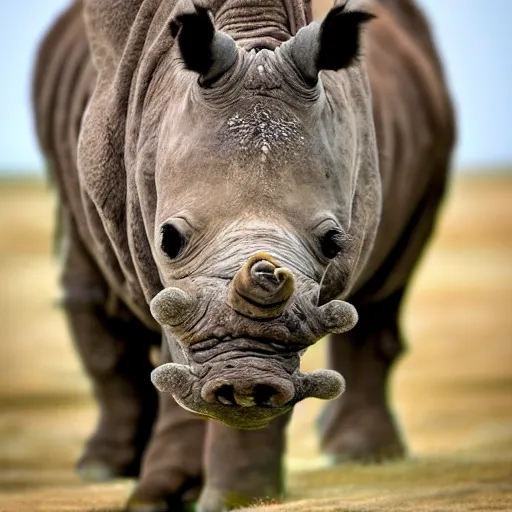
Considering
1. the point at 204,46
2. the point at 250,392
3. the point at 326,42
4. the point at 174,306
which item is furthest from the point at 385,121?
the point at 250,392

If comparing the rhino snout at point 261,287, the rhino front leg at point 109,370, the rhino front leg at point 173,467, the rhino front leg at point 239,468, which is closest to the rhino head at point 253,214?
the rhino snout at point 261,287

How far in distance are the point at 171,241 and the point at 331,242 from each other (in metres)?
0.55

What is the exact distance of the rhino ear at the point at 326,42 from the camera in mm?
5699

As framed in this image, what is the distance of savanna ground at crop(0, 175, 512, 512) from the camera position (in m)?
6.95

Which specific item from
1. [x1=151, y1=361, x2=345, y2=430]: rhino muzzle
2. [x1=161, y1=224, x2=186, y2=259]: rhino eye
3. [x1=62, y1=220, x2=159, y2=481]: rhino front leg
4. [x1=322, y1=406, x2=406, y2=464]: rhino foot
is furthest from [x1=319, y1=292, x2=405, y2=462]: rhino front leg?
[x1=151, y1=361, x2=345, y2=430]: rhino muzzle

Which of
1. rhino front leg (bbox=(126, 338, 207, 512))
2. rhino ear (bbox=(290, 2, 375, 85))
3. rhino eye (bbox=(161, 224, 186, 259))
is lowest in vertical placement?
rhino front leg (bbox=(126, 338, 207, 512))

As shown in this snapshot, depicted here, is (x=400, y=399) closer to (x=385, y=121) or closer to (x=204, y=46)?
(x=385, y=121)

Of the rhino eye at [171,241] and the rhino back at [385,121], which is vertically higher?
the rhino eye at [171,241]

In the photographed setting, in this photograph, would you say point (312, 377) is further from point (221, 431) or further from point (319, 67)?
point (221, 431)

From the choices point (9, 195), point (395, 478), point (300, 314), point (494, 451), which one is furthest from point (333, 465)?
point (9, 195)

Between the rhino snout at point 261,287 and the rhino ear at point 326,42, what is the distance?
0.98 metres

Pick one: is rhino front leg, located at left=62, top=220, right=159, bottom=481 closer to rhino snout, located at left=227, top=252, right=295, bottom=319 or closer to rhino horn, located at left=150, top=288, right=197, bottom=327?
rhino horn, located at left=150, top=288, right=197, bottom=327

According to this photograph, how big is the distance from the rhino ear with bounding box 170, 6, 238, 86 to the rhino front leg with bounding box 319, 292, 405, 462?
3.81m

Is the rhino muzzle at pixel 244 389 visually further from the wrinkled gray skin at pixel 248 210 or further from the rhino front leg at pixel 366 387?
the rhino front leg at pixel 366 387
